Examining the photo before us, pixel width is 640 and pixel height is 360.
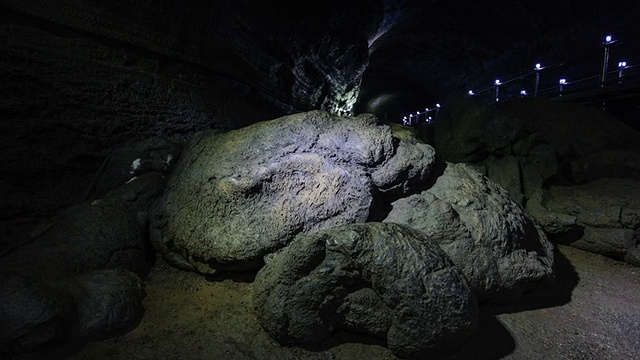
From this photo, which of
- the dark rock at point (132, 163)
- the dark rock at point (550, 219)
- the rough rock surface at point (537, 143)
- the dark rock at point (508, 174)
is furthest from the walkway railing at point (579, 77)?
the dark rock at point (132, 163)

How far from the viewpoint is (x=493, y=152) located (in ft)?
15.2

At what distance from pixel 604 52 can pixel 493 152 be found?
363cm

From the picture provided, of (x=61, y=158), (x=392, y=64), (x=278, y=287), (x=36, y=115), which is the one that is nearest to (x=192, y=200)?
(x=278, y=287)

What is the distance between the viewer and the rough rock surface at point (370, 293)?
1726mm

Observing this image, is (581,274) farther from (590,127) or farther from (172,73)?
(172,73)

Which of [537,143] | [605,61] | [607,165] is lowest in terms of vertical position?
[607,165]

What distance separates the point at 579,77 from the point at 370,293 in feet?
31.4

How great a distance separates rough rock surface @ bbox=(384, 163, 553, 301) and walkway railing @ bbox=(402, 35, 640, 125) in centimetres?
438

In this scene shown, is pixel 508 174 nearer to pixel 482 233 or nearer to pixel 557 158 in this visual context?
Result: pixel 557 158

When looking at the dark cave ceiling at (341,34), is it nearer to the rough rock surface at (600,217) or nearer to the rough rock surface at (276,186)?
the rough rock surface at (276,186)

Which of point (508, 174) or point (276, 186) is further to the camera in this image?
point (508, 174)

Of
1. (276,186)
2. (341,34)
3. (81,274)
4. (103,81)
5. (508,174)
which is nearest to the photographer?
(81,274)


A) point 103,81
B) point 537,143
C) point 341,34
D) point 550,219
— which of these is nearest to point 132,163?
point 103,81

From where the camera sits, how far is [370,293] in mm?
1866
